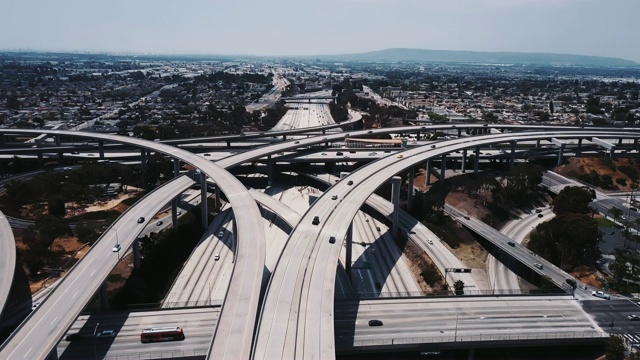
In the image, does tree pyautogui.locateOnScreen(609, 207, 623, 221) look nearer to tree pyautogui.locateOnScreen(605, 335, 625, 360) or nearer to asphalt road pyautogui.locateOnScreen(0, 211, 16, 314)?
tree pyautogui.locateOnScreen(605, 335, 625, 360)

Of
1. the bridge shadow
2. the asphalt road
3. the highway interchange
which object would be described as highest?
the highway interchange

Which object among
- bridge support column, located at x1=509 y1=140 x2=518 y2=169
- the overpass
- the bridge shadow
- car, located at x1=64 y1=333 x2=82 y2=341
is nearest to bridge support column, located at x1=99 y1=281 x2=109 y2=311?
the bridge shadow

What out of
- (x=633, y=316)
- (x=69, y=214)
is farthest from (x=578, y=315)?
(x=69, y=214)

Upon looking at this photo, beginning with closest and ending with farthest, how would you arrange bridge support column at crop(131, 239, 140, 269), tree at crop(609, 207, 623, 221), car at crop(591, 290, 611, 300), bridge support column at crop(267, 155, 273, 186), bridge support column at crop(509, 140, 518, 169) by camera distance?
1. car at crop(591, 290, 611, 300)
2. bridge support column at crop(131, 239, 140, 269)
3. tree at crop(609, 207, 623, 221)
4. bridge support column at crop(267, 155, 273, 186)
5. bridge support column at crop(509, 140, 518, 169)

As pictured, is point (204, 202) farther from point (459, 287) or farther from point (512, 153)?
point (512, 153)

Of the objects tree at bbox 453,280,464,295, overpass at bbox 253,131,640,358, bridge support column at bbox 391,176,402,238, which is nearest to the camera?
overpass at bbox 253,131,640,358

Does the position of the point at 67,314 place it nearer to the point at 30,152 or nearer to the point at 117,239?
the point at 117,239

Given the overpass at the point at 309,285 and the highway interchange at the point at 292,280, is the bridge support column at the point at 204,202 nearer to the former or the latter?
the highway interchange at the point at 292,280
